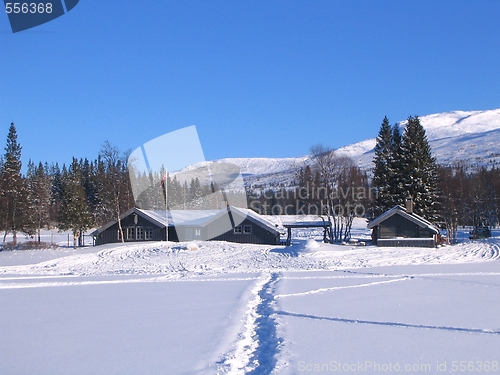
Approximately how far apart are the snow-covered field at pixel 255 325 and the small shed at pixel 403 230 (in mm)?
18301

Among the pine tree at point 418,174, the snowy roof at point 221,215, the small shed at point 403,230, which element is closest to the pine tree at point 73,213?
the snowy roof at point 221,215

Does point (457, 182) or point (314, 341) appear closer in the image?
point (314, 341)

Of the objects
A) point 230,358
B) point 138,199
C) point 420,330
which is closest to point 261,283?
point 420,330

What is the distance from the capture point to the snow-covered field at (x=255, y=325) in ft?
22.1

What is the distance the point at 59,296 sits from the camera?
46.9ft

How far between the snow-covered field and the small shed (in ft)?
60.0

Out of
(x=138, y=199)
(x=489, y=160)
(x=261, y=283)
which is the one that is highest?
(x=489, y=160)

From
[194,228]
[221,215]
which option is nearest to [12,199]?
[194,228]

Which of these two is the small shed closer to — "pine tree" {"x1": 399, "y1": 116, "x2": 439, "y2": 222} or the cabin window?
"pine tree" {"x1": 399, "y1": 116, "x2": 439, "y2": 222}

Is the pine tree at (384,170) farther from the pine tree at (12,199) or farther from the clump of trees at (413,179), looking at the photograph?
the pine tree at (12,199)

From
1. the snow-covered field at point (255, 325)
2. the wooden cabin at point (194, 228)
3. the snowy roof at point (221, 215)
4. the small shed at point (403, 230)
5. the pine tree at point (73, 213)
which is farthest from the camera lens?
the pine tree at point (73, 213)

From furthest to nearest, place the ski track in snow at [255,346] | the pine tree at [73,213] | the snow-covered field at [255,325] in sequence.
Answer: the pine tree at [73,213]
the snow-covered field at [255,325]
the ski track in snow at [255,346]

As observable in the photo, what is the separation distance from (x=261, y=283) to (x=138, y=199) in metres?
38.9

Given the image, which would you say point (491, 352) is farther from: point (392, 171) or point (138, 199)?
point (138, 199)
